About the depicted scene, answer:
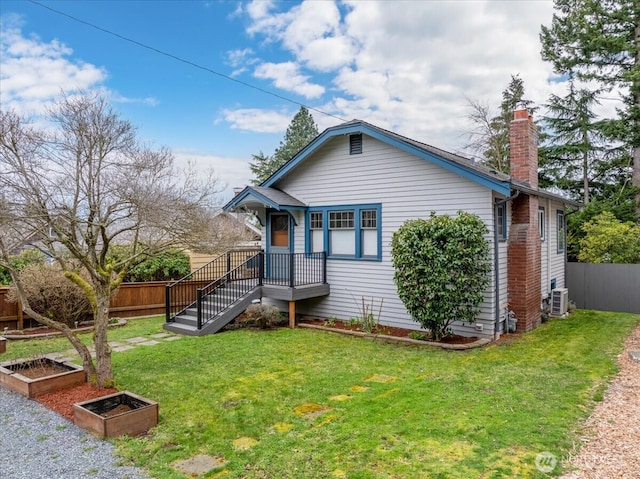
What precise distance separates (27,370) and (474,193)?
891 cm

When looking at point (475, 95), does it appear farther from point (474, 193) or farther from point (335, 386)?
point (335, 386)

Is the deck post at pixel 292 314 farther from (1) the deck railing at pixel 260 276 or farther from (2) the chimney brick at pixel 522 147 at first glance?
(2) the chimney brick at pixel 522 147

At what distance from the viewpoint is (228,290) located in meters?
11.3

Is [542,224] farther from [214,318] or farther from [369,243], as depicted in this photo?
[214,318]

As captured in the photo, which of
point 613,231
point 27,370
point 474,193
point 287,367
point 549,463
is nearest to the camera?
point 549,463

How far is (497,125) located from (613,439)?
2438 cm

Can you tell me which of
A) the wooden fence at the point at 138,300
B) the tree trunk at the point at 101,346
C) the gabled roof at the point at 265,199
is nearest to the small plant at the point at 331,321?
the gabled roof at the point at 265,199

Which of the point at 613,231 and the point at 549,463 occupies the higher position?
the point at 613,231

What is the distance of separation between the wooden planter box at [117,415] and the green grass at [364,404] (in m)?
0.16

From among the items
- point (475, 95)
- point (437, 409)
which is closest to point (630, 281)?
point (437, 409)

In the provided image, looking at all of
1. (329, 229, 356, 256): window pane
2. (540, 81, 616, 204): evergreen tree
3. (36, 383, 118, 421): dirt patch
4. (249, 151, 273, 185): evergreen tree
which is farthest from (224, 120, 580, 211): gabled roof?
(249, 151, 273, 185): evergreen tree

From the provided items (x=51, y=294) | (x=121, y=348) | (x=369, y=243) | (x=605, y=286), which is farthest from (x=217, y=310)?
(x=605, y=286)

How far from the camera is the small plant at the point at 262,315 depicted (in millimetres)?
10578

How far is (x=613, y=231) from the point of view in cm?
1486
